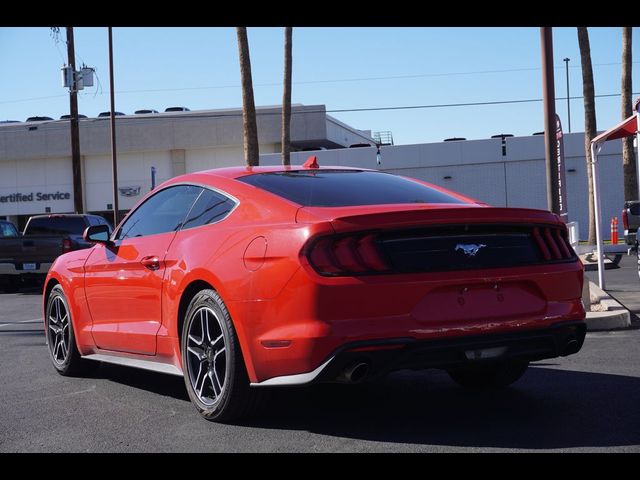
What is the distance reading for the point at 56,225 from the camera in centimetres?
2111

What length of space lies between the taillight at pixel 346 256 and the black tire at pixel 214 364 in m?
0.76

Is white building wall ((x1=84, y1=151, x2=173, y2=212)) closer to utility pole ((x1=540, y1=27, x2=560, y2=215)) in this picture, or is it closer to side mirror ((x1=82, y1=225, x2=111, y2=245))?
utility pole ((x1=540, y1=27, x2=560, y2=215))

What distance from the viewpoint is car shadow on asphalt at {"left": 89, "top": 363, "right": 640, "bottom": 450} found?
4.69 meters

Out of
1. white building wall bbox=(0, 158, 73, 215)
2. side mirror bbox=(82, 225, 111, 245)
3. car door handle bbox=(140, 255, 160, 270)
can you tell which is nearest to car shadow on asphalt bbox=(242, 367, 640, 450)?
car door handle bbox=(140, 255, 160, 270)

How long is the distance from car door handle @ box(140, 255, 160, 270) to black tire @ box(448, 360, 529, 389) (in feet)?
7.02

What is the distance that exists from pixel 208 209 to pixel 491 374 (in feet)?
7.19

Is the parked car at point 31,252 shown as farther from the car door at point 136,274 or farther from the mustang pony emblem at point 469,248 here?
the mustang pony emblem at point 469,248

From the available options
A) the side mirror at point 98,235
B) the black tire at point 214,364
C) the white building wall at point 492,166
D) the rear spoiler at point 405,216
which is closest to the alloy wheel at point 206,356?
the black tire at point 214,364

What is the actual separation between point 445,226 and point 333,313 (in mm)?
796

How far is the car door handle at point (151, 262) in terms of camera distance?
19.3ft

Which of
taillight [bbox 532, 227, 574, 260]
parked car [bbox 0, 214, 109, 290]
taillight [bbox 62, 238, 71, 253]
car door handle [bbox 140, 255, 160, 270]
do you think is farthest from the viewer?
parked car [bbox 0, 214, 109, 290]

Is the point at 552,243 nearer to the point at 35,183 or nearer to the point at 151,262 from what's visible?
the point at 151,262

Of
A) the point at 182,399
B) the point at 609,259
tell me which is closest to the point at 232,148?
the point at 609,259

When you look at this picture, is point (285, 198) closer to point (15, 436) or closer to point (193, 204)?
point (193, 204)
